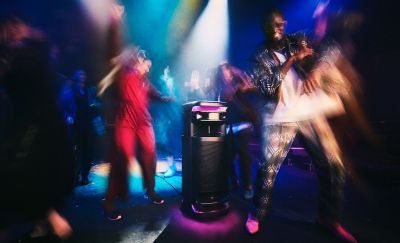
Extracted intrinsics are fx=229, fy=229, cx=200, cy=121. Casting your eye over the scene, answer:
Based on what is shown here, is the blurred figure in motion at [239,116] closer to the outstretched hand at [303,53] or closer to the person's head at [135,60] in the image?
the person's head at [135,60]

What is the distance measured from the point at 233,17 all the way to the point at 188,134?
7.38m

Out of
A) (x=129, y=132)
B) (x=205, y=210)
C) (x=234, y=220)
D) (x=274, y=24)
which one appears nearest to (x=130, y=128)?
(x=129, y=132)

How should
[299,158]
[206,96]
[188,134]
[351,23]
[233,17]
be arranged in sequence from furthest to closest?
1. [233,17]
2. [299,158]
3. [206,96]
4. [188,134]
5. [351,23]

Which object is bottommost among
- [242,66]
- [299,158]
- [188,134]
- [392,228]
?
[392,228]

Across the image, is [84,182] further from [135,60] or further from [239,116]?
[239,116]

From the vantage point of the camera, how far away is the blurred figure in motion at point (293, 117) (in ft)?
7.22

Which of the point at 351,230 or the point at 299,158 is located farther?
the point at 299,158

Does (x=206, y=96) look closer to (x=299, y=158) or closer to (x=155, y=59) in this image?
(x=299, y=158)

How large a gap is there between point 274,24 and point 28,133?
7.99 ft

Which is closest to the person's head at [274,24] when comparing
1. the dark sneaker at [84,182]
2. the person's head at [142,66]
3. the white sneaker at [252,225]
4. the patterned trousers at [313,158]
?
the patterned trousers at [313,158]

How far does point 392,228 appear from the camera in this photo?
2.52 meters

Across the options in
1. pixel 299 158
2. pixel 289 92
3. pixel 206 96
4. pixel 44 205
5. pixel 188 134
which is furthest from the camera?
pixel 299 158

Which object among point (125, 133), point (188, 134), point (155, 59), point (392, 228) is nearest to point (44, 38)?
point (125, 133)

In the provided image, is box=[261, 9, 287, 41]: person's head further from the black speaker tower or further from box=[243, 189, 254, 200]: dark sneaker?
box=[243, 189, 254, 200]: dark sneaker
